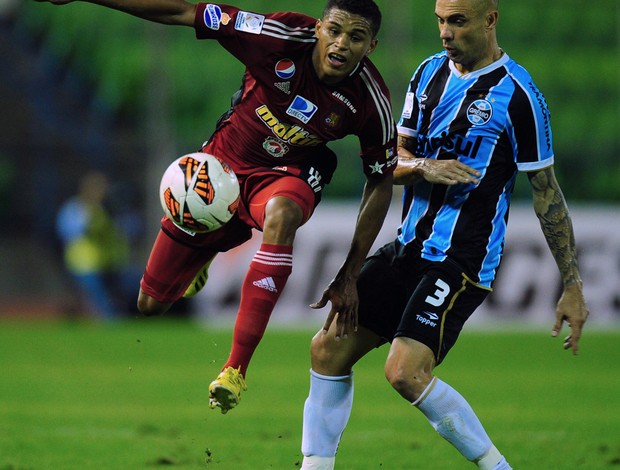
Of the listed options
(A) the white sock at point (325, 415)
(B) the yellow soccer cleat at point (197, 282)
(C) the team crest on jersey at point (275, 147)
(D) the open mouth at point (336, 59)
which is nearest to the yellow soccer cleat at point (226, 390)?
(A) the white sock at point (325, 415)

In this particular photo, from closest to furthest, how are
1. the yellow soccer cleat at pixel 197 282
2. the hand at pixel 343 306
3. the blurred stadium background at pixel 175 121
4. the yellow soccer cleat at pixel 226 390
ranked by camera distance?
the yellow soccer cleat at pixel 226 390
the hand at pixel 343 306
the yellow soccer cleat at pixel 197 282
the blurred stadium background at pixel 175 121

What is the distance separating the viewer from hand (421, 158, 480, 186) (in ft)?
18.2

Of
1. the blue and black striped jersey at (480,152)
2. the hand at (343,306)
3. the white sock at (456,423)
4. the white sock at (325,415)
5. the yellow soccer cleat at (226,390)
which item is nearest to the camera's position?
the yellow soccer cleat at (226,390)

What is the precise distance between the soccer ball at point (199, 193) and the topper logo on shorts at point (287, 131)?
15.5 inches

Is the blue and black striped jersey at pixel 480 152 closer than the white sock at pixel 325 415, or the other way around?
the blue and black striped jersey at pixel 480 152

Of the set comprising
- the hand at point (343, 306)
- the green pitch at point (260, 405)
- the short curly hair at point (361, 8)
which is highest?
the short curly hair at point (361, 8)

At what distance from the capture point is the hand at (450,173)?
554 centimetres

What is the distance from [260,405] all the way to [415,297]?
4.54 meters

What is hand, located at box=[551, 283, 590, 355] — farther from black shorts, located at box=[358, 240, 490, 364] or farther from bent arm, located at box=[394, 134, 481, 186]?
bent arm, located at box=[394, 134, 481, 186]

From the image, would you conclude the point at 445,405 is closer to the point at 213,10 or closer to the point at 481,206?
the point at 481,206

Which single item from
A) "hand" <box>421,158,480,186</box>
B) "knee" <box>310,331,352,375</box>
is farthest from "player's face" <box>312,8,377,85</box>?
"knee" <box>310,331,352,375</box>

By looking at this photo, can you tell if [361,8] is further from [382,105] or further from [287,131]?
[287,131]

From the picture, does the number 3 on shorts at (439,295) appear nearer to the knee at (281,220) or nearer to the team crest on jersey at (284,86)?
the knee at (281,220)

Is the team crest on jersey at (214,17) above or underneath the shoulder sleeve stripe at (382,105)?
above
